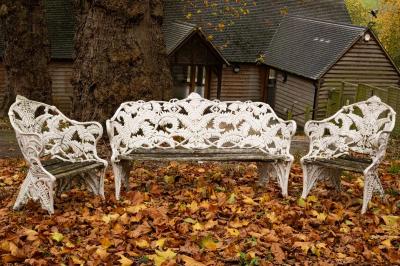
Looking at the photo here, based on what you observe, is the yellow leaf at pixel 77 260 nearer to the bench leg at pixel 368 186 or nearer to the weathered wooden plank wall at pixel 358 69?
the bench leg at pixel 368 186

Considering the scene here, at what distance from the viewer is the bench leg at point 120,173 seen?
19.7 feet

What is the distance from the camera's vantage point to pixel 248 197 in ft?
20.0

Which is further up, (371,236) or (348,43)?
(348,43)

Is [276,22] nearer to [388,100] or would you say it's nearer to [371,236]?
[388,100]

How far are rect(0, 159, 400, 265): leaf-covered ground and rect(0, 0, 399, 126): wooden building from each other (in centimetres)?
1609

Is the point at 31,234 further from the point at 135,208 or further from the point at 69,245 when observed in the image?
the point at 135,208

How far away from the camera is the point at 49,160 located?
235 inches

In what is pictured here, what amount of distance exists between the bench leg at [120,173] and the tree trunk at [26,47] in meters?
11.2

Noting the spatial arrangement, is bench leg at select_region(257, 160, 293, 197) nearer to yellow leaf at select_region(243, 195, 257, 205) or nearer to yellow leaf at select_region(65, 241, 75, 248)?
yellow leaf at select_region(243, 195, 257, 205)

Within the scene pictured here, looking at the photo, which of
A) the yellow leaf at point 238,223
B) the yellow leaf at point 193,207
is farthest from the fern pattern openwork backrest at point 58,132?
the yellow leaf at point 238,223

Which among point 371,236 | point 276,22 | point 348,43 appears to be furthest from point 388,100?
point 371,236

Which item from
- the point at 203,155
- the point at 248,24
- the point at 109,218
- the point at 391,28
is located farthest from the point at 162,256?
the point at 391,28

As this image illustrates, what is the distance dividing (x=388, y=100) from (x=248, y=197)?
13.1m

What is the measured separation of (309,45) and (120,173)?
19844mm
